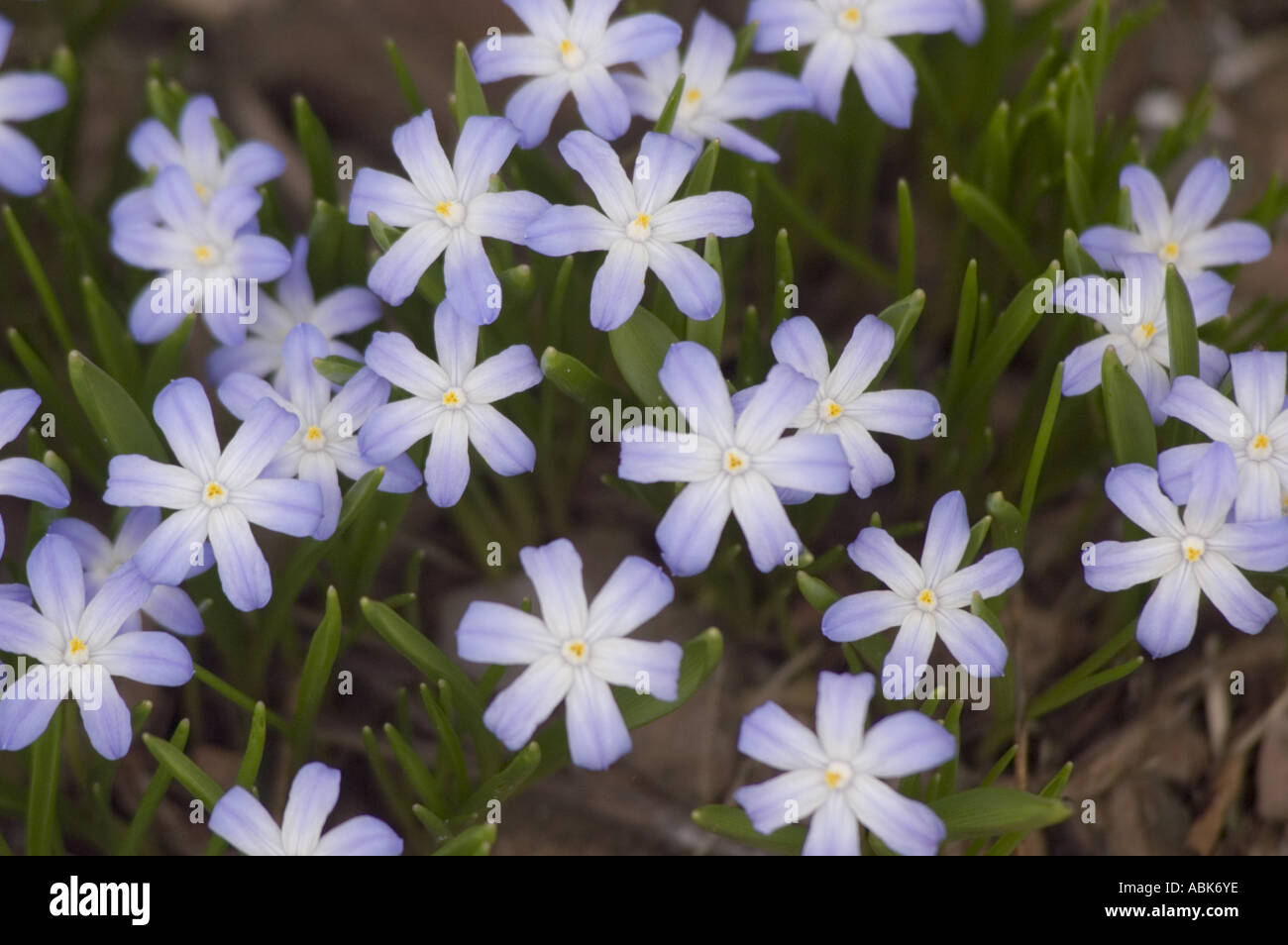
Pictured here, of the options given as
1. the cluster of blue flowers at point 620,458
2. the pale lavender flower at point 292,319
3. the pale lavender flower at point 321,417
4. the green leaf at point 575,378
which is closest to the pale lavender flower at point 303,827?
the cluster of blue flowers at point 620,458

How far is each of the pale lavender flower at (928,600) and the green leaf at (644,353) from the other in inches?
22.2

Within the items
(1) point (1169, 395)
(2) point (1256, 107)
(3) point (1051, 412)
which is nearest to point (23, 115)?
(3) point (1051, 412)

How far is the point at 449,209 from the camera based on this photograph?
2.85 m

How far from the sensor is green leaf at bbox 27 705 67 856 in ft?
8.81

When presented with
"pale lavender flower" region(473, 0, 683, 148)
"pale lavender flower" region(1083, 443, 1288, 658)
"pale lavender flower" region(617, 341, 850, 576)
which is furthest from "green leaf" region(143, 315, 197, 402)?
"pale lavender flower" region(1083, 443, 1288, 658)

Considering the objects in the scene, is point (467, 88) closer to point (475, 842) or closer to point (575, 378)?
point (575, 378)

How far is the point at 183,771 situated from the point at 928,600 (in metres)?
1.59

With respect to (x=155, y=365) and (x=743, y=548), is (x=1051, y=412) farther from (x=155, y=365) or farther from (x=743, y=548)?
(x=155, y=365)

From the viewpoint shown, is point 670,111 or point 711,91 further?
point 711,91

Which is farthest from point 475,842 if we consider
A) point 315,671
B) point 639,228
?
point 639,228

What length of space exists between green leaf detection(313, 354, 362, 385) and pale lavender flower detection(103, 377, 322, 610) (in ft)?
0.58

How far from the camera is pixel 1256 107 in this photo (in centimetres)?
457

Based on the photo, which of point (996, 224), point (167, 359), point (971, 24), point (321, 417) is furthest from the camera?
point (971, 24)
